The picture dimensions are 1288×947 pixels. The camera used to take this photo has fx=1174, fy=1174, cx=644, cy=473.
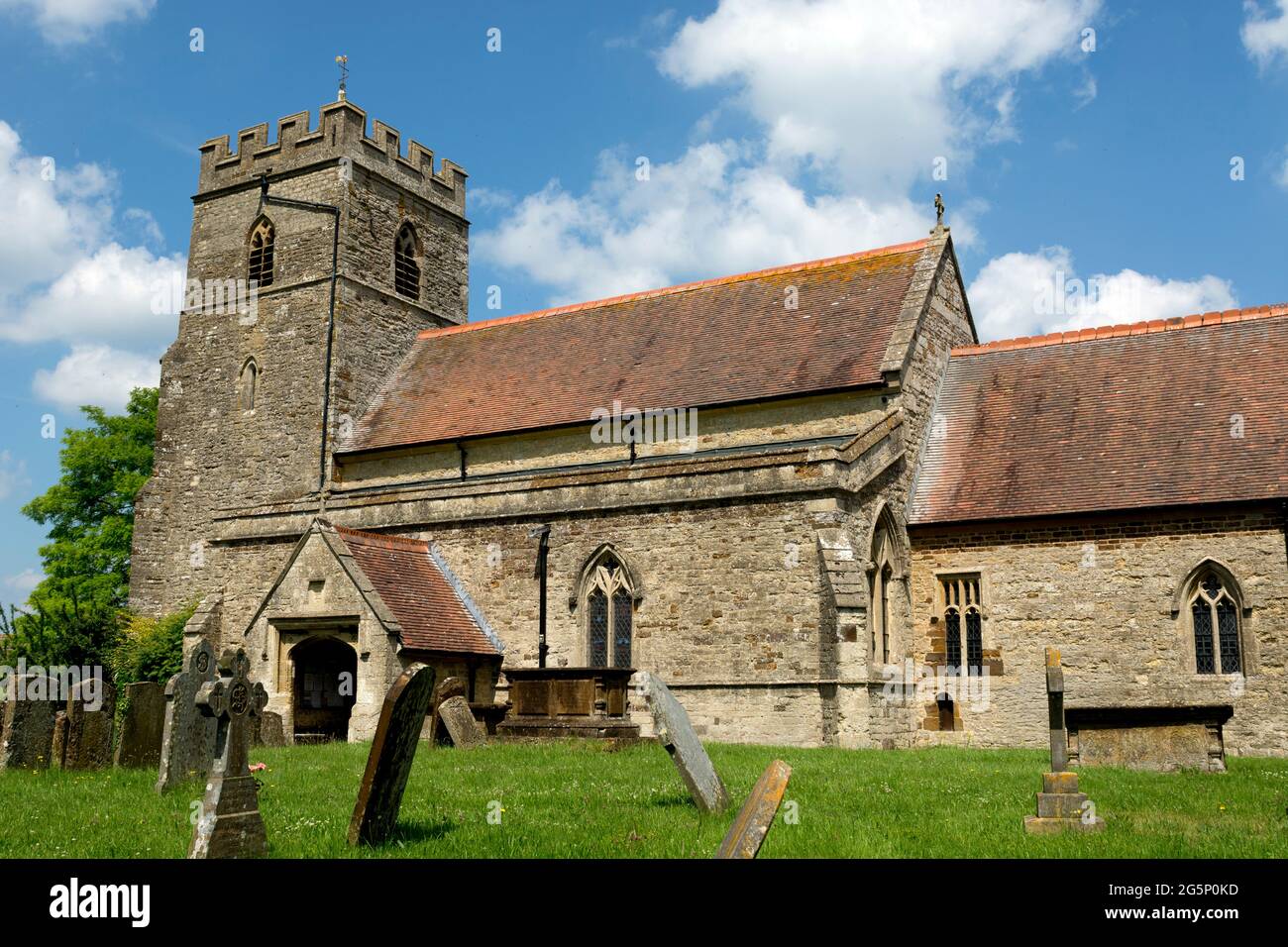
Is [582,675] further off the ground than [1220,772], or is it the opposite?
[582,675]

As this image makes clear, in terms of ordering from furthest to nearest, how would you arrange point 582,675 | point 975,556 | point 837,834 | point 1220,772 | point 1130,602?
point 975,556 < point 1130,602 < point 582,675 < point 1220,772 < point 837,834

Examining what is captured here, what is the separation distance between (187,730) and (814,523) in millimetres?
10325

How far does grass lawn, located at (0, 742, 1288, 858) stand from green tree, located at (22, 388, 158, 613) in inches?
1134

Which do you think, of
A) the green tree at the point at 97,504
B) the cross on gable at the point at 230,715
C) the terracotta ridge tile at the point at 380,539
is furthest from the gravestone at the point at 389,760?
the green tree at the point at 97,504

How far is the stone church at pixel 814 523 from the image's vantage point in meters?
18.8

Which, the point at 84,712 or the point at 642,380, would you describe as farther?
the point at 642,380

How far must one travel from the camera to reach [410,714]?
8484mm

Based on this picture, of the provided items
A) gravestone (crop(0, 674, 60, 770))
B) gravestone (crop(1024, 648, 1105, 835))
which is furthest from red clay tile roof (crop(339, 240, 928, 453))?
gravestone (crop(1024, 648, 1105, 835))

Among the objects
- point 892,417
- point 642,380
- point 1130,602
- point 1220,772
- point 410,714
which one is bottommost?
point 1220,772

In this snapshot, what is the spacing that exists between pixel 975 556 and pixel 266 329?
19.2m

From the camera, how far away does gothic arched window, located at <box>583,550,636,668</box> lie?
67.5 feet
